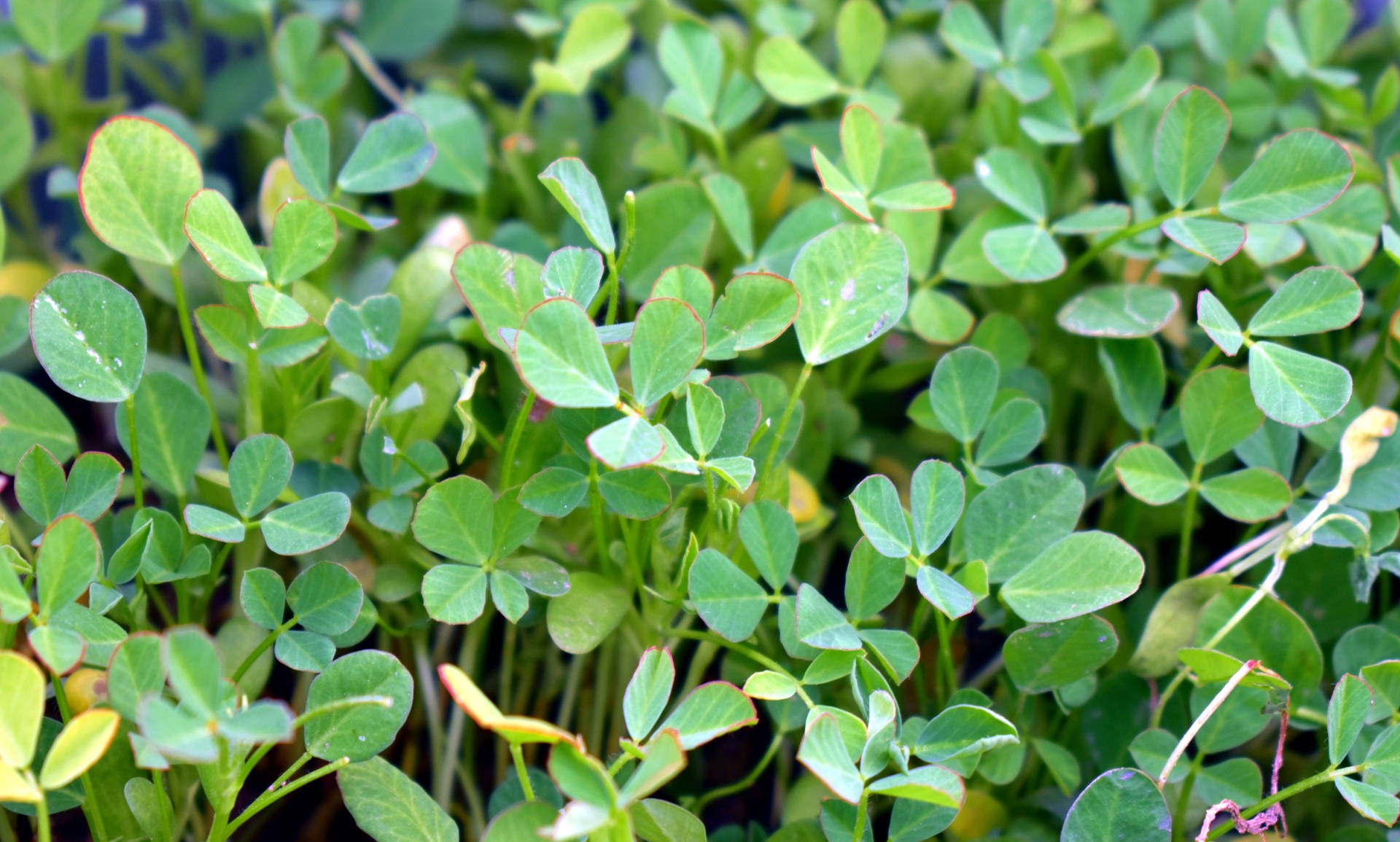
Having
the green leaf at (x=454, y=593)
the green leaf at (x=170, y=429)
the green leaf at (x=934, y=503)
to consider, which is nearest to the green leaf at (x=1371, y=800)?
the green leaf at (x=934, y=503)

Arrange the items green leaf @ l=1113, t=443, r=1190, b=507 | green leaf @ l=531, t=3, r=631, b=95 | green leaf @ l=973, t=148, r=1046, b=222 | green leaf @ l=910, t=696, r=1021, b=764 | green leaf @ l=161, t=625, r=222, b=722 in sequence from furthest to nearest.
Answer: green leaf @ l=531, t=3, r=631, b=95 → green leaf @ l=973, t=148, r=1046, b=222 → green leaf @ l=1113, t=443, r=1190, b=507 → green leaf @ l=910, t=696, r=1021, b=764 → green leaf @ l=161, t=625, r=222, b=722

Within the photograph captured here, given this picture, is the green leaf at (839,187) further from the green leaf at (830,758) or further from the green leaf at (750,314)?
the green leaf at (830,758)

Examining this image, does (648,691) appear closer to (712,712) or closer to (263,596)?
(712,712)

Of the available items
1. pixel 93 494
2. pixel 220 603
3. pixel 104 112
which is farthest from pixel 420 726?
pixel 104 112

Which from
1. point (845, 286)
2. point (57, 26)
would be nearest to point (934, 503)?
point (845, 286)

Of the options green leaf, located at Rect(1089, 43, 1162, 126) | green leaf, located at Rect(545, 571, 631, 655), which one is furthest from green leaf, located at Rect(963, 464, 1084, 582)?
green leaf, located at Rect(1089, 43, 1162, 126)

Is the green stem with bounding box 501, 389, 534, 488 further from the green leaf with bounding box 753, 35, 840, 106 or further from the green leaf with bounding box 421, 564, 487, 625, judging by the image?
the green leaf with bounding box 753, 35, 840, 106

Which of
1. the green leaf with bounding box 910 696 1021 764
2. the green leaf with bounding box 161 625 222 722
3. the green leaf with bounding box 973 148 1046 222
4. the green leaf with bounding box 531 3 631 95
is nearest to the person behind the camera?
the green leaf with bounding box 161 625 222 722

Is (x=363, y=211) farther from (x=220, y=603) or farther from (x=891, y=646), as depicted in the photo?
(x=891, y=646)
